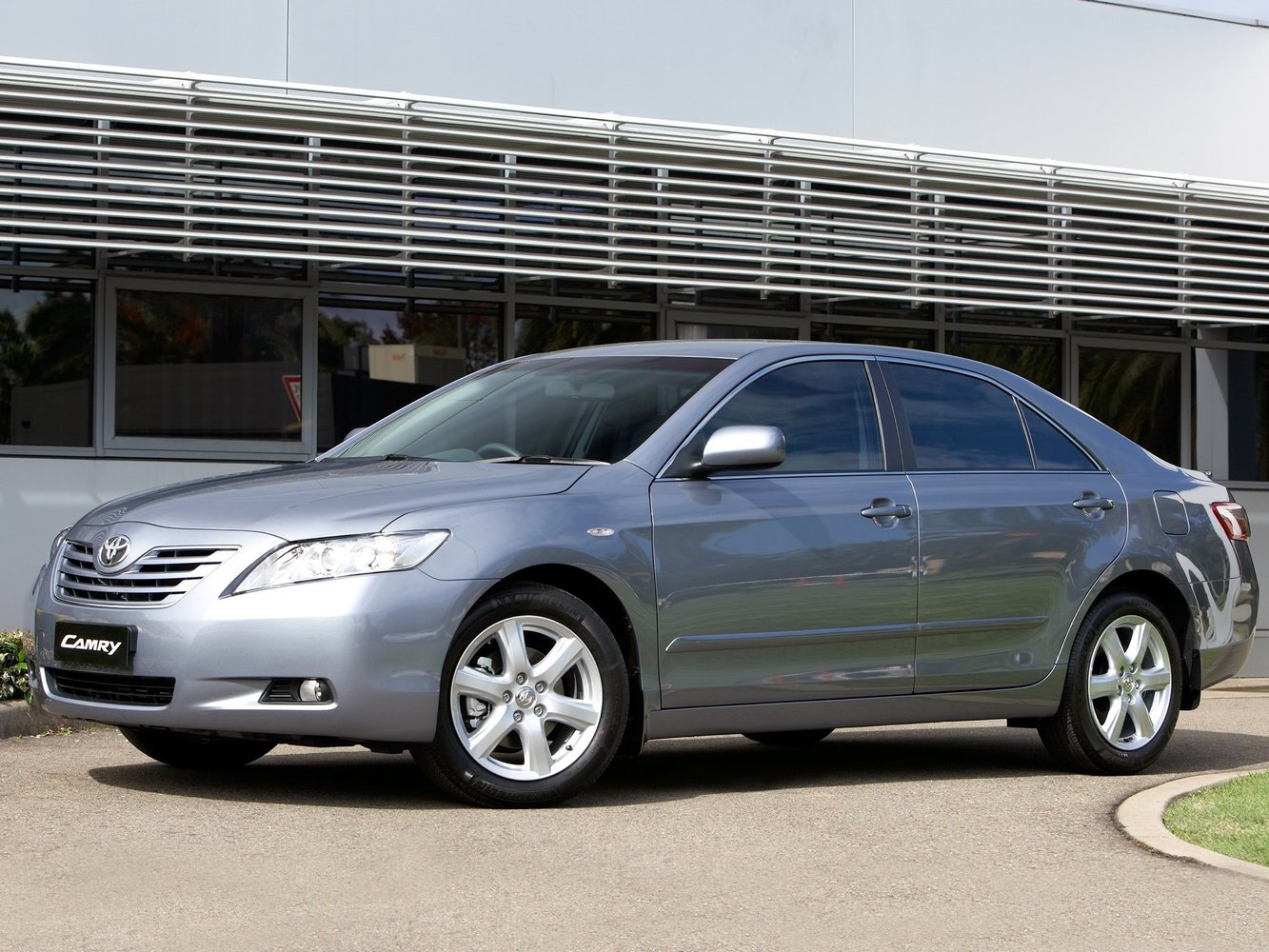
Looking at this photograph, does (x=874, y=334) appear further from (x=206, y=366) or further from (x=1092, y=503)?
(x=1092, y=503)

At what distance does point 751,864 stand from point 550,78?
886 centimetres

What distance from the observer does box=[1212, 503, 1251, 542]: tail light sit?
28.9 feet

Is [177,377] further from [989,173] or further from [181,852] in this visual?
[181,852]

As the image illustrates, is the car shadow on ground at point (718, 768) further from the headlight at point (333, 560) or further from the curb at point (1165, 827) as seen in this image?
the headlight at point (333, 560)

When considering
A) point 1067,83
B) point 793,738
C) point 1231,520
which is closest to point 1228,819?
point 1231,520

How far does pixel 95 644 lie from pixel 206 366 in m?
6.09

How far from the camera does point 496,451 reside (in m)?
7.44

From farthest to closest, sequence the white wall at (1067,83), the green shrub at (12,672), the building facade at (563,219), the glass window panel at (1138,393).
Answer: the glass window panel at (1138,393) → the white wall at (1067,83) → the building facade at (563,219) → the green shrub at (12,672)

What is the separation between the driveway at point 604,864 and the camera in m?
4.92

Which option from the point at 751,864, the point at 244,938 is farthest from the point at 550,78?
the point at 244,938

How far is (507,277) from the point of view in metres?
13.6

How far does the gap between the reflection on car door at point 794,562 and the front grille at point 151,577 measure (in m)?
1.59

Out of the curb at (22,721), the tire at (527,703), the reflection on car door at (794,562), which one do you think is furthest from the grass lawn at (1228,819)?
the curb at (22,721)

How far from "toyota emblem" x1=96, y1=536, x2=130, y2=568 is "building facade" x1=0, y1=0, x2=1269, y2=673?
5.24 m
